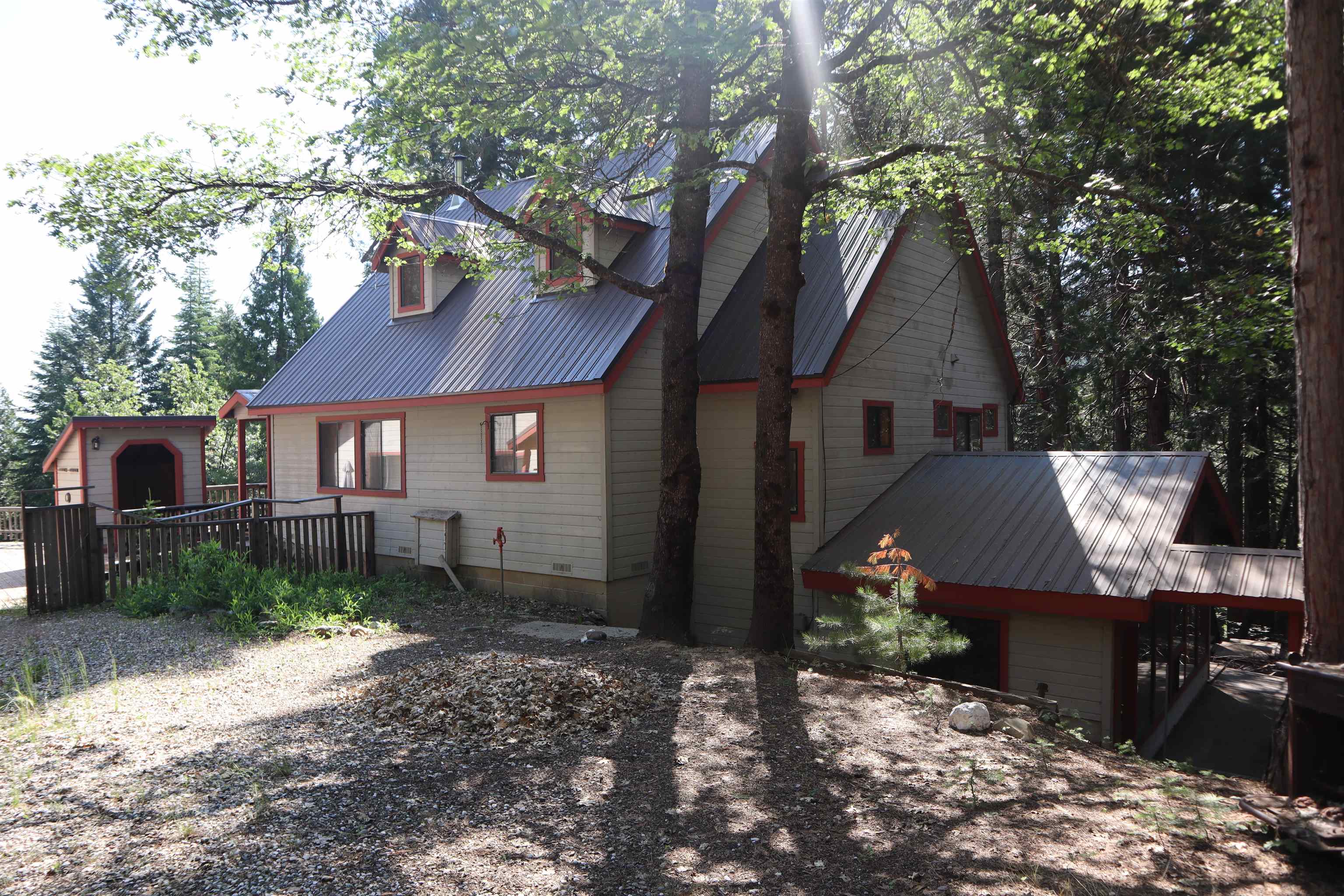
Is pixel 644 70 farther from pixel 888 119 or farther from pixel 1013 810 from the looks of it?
pixel 1013 810

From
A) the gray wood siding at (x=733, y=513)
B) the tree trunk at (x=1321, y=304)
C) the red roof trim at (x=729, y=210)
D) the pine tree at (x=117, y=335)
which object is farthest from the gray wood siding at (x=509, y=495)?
the pine tree at (x=117, y=335)

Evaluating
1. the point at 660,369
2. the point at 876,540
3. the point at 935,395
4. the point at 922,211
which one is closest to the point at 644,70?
the point at 660,369

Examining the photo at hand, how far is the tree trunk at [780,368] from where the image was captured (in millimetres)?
9289

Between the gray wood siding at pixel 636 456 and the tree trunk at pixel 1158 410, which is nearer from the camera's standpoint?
the gray wood siding at pixel 636 456

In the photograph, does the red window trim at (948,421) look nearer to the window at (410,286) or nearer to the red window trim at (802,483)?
the red window trim at (802,483)

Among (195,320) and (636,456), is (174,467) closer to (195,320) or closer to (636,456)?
(636,456)

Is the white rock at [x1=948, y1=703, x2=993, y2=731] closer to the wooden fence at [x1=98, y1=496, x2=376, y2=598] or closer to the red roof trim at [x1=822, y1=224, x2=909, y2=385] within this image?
the red roof trim at [x1=822, y1=224, x2=909, y2=385]

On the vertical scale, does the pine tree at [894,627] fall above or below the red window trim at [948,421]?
below

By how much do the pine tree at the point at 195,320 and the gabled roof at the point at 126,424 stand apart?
104 ft

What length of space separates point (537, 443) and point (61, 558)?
22.8ft

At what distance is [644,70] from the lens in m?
8.89

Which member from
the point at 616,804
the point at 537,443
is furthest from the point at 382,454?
Answer: the point at 616,804

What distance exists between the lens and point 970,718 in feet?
21.5

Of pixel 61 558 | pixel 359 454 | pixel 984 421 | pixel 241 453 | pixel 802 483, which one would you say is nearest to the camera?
pixel 61 558
